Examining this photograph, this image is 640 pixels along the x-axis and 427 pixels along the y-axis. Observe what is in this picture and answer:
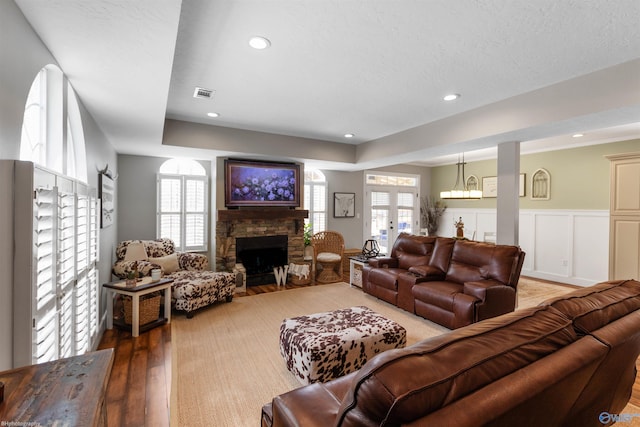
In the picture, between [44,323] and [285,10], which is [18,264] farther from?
[285,10]

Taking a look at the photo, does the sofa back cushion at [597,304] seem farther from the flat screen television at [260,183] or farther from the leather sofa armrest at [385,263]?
the flat screen television at [260,183]

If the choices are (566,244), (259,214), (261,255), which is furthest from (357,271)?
(566,244)

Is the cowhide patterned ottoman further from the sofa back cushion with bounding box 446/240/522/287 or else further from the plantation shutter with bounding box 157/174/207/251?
the plantation shutter with bounding box 157/174/207/251

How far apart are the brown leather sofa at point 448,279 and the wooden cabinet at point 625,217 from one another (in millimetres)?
2126

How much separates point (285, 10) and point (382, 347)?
260 cm

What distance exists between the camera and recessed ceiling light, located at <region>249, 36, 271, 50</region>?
85.4 inches

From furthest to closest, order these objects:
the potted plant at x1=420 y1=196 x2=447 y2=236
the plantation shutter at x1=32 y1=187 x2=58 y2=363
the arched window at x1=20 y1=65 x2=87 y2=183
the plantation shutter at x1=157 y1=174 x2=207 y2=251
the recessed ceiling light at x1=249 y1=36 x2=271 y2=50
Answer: the potted plant at x1=420 y1=196 x2=447 y2=236
the plantation shutter at x1=157 y1=174 x2=207 y2=251
the recessed ceiling light at x1=249 y1=36 x2=271 y2=50
the arched window at x1=20 y1=65 x2=87 y2=183
the plantation shutter at x1=32 y1=187 x2=58 y2=363

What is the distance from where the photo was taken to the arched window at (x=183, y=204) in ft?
17.4

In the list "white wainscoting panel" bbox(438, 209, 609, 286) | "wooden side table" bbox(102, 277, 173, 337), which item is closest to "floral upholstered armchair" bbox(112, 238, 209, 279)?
"wooden side table" bbox(102, 277, 173, 337)

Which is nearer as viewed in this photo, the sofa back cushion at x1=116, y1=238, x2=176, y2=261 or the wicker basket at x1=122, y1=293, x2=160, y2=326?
the wicker basket at x1=122, y1=293, x2=160, y2=326

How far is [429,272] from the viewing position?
396cm

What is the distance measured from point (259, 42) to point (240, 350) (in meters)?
2.73

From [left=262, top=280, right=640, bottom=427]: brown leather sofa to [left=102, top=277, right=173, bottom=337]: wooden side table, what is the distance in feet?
8.31

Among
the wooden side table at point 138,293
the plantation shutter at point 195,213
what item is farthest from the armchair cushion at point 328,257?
the wooden side table at point 138,293
